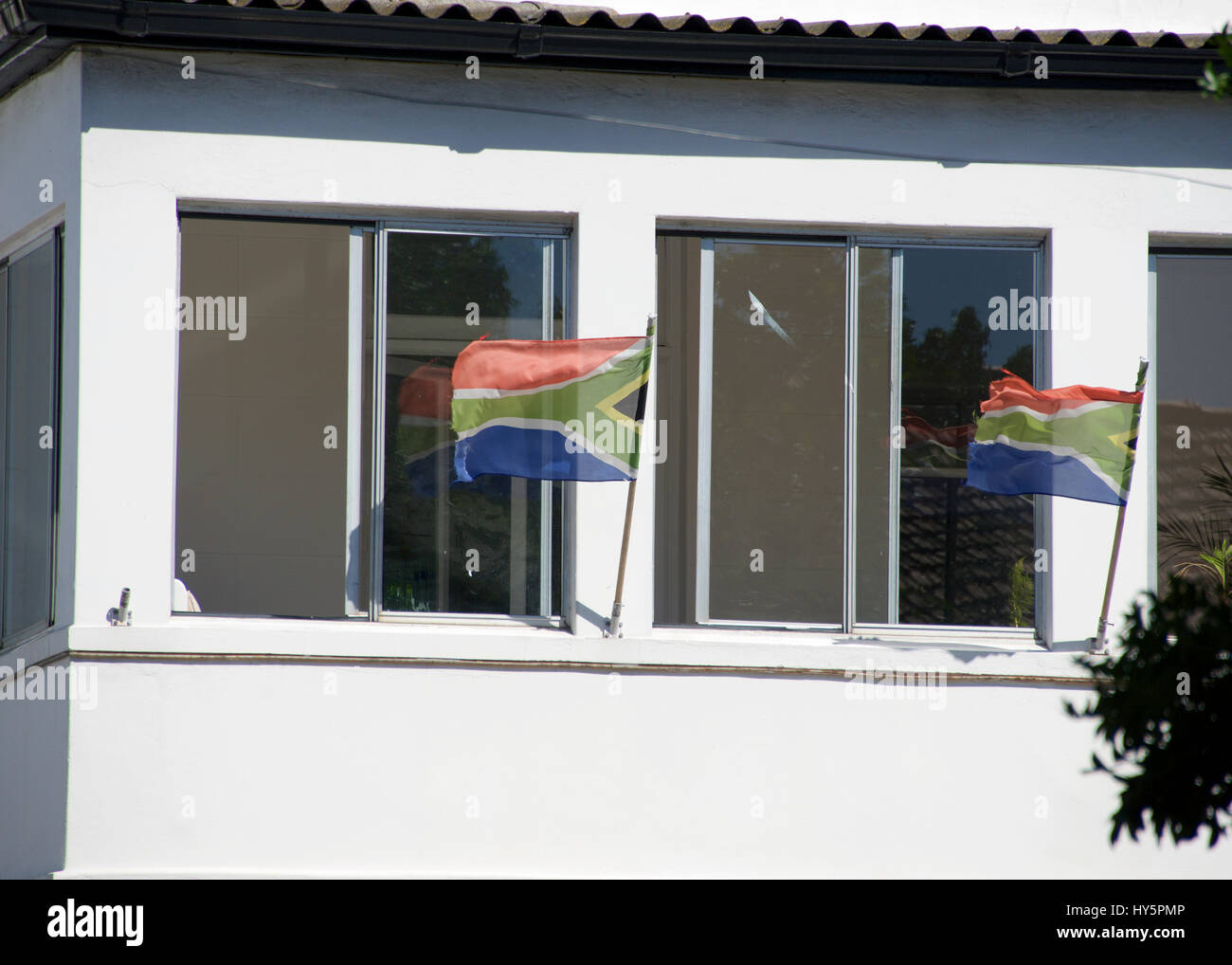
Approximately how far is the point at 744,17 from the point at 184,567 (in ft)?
13.6

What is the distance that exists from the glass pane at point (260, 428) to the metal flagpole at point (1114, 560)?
4.06 meters

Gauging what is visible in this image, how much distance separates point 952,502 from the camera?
8.72m

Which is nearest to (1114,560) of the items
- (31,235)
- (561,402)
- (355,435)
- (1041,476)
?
(1041,476)

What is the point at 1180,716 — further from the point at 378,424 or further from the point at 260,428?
the point at 260,428

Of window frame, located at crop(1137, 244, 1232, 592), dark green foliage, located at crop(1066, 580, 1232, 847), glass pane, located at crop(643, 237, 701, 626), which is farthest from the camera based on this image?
window frame, located at crop(1137, 244, 1232, 592)

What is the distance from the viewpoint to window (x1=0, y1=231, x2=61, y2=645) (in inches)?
335

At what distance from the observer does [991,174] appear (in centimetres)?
878

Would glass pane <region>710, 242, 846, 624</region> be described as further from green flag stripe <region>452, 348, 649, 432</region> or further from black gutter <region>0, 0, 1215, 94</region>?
black gutter <region>0, 0, 1215, 94</region>

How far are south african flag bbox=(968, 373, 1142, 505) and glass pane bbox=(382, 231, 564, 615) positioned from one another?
92.5 inches

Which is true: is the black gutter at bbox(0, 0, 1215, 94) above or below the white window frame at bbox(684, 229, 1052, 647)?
above

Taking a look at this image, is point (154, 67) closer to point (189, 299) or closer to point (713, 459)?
point (189, 299)

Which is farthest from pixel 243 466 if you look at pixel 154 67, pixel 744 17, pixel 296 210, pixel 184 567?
pixel 744 17

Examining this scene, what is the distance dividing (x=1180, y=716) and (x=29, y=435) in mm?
6454

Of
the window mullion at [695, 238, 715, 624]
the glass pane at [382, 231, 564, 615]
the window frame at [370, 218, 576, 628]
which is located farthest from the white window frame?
the glass pane at [382, 231, 564, 615]
